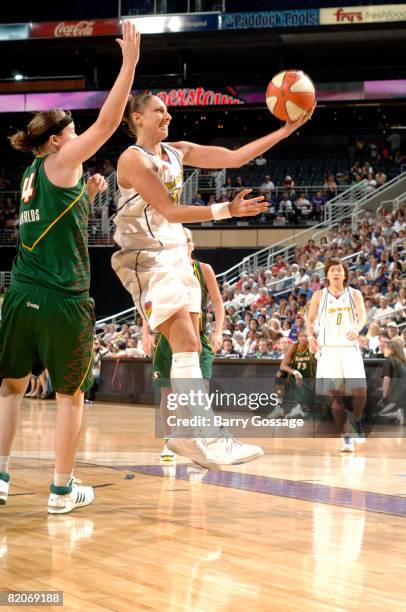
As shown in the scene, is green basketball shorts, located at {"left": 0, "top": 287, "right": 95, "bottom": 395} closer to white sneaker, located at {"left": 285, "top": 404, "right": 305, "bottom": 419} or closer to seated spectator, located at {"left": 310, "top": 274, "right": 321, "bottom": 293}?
white sneaker, located at {"left": 285, "top": 404, "right": 305, "bottom": 419}

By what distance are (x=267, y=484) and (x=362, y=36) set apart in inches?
901

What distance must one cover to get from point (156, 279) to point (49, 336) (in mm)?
762

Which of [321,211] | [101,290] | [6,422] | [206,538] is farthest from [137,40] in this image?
[101,290]

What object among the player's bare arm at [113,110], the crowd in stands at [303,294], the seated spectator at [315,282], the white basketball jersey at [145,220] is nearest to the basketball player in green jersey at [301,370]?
the crowd in stands at [303,294]

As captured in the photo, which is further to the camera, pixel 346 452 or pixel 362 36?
pixel 362 36

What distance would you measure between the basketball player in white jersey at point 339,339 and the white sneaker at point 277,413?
249 cm

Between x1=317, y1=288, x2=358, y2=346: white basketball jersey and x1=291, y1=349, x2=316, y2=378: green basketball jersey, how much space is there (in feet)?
8.31

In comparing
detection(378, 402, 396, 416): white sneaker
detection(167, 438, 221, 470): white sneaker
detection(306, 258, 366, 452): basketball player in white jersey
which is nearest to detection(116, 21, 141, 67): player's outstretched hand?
detection(167, 438, 221, 470): white sneaker

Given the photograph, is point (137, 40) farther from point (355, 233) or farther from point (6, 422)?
point (355, 233)

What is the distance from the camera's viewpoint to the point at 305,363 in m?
11.9

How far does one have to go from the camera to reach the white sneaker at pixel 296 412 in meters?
11.3

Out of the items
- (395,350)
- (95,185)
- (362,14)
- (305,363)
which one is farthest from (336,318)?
(362,14)

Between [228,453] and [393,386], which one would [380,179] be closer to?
[393,386]

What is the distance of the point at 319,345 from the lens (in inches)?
369
